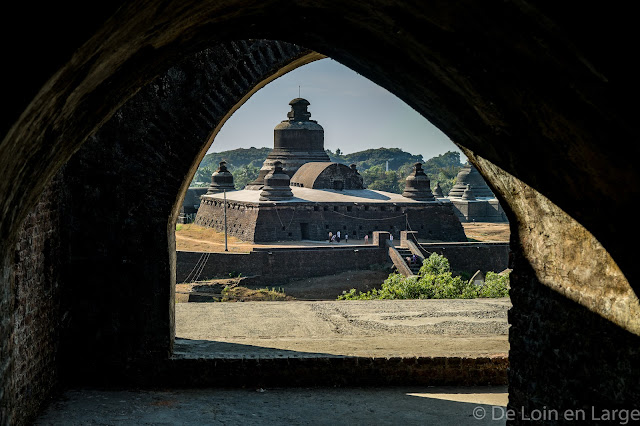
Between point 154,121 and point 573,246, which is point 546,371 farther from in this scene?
point 154,121

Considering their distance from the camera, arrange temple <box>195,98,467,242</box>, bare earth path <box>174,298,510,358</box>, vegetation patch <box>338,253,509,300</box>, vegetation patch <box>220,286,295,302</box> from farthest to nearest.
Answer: temple <box>195,98,467,242</box> < vegetation patch <box>220,286,295,302</box> < vegetation patch <box>338,253,509,300</box> < bare earth path <box>174,298,510,358</box>

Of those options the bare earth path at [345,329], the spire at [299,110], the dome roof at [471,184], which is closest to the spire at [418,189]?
the spire at [299,110]

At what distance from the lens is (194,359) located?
19.7 feet

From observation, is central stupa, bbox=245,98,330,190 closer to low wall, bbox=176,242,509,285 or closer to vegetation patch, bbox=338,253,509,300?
low wall, bbox=176,242,509,285

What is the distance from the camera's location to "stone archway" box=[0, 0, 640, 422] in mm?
2057

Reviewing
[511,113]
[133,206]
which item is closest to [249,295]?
[133,206]

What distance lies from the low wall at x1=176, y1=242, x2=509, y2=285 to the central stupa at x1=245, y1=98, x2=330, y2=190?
10280 millimetres

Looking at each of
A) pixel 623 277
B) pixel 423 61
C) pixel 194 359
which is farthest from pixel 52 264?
pixel 623 277

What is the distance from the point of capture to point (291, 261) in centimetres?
2652

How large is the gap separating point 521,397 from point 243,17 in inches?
98.5

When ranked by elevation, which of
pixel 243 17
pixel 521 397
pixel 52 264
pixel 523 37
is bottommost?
pixel 521 397

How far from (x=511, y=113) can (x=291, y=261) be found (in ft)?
78.7

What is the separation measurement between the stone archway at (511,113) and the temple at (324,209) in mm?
25175

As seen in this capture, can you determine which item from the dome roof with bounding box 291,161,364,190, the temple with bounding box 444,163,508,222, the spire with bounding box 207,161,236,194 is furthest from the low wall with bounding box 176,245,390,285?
the temple with bounding box 444,163,508,222
